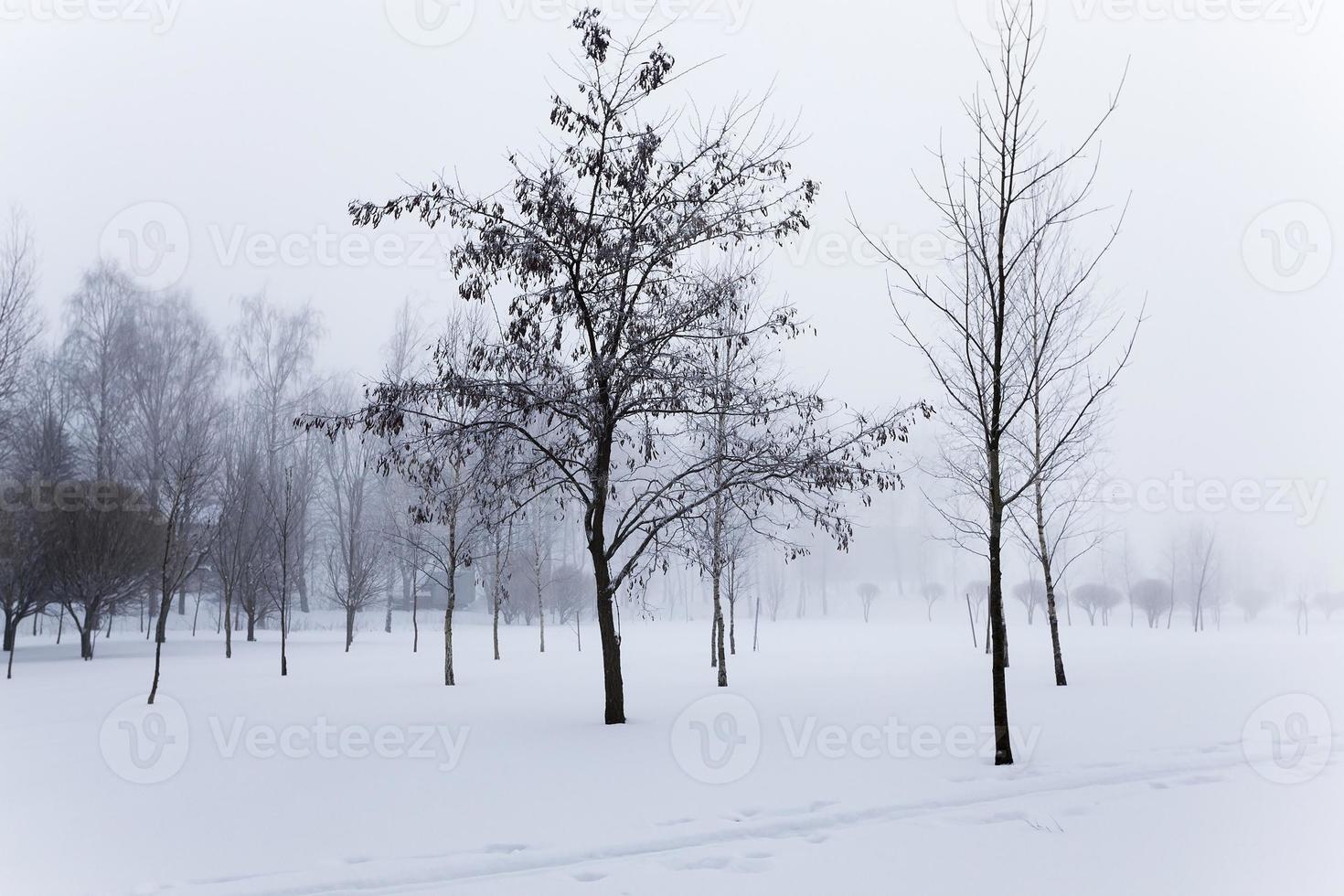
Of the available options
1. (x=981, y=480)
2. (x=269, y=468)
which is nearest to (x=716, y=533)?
Answer: (x=981, y=480)

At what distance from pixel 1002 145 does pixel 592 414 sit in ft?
18.1

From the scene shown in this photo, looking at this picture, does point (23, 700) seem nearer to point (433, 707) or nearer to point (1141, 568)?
point (433, 707)

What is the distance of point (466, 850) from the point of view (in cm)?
553
